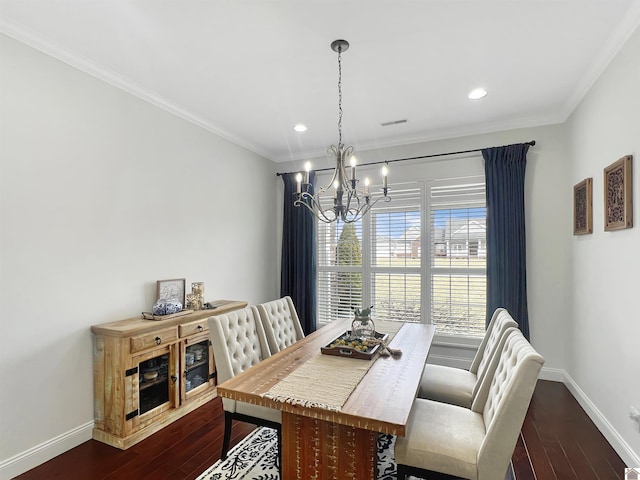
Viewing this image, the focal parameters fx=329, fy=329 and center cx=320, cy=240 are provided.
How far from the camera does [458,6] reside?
1.92 m

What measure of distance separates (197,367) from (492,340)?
2.53 m

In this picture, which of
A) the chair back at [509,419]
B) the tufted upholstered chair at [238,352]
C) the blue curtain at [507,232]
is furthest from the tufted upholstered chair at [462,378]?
the blue curtain at [507,232]

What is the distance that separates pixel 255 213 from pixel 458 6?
3225 mm

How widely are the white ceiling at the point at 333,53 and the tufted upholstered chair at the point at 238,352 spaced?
74.3 inches

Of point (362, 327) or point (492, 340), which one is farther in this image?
point (362, 327)

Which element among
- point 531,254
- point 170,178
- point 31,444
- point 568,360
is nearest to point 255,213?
point 170,178

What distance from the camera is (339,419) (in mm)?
1428

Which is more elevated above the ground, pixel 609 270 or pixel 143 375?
pixel 609 270

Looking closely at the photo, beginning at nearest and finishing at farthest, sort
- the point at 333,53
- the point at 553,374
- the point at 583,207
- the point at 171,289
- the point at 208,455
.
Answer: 1. the point at 208,455
2. the point at 333,53
3. the point at 583,207
4. the point at 171,289
5. the point at 553,374

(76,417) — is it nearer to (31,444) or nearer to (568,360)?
(31,444)

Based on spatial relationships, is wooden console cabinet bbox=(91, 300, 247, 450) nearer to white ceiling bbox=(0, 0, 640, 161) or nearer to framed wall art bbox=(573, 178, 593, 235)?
white ceiling bbox=(0, 0, 640, 161)

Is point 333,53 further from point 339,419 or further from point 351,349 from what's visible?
point 339,419

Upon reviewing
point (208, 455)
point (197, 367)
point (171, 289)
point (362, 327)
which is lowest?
point (208, 455)

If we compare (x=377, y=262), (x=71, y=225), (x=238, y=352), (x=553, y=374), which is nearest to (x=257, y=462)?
(x=238, y=352)
